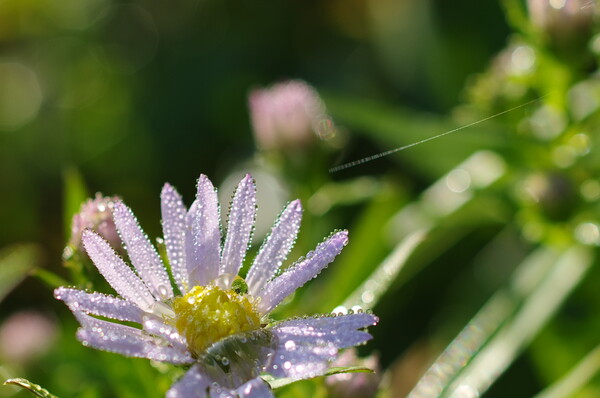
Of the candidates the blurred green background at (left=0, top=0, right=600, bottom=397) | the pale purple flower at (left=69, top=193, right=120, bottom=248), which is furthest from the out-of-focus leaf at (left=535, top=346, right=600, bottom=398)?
the pale purple flower at (left=69, top=193, right=120, bottom=248)

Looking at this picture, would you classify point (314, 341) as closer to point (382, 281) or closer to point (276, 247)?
point (276, 247)

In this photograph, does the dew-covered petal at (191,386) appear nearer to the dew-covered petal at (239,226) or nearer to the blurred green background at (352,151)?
the dew-covered petal at (239,226)

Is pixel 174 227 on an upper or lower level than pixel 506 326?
lower

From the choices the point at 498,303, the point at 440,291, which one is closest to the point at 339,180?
the point at 440,291

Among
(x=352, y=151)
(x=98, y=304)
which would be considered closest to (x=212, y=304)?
(x=98, y=304)

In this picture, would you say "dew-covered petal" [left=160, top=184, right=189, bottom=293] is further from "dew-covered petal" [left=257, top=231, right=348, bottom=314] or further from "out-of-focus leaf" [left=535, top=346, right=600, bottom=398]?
"out-of-focus leaf" [left=535, top=346, right=600, bottom=398]

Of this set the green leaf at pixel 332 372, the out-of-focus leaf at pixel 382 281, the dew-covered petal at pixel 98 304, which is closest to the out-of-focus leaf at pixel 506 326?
the out-of-focus leaf at pixel 382 281
